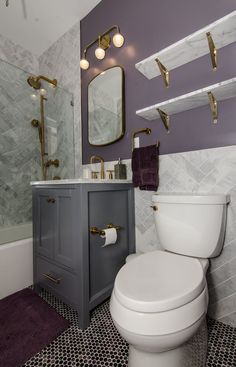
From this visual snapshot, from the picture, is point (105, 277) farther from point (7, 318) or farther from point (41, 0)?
point (41, 0)

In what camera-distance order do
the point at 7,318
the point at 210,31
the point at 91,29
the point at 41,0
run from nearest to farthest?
the point at 210,31 → the point at 7,318 → the point at 41,0 → the point at 91,29

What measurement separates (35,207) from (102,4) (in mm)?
1889

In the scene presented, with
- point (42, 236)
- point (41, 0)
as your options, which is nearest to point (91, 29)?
point (41, 0)

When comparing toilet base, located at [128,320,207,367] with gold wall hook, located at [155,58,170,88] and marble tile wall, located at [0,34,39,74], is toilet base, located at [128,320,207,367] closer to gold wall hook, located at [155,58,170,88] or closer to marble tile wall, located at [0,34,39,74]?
gold wall hook, located at [155,58,170,88]

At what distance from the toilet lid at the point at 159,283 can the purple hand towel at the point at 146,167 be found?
0.52 metres

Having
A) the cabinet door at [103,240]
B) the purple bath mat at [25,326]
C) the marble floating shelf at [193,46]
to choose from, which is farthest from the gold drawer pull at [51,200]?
the marble floating shelf at [193,46]

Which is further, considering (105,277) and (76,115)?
(76,115)

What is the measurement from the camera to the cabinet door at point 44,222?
131 centimetres

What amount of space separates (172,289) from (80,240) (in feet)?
1.85

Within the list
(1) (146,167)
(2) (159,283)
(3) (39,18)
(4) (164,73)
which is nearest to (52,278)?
(2) (159,283)

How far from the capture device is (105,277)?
1.25 metres

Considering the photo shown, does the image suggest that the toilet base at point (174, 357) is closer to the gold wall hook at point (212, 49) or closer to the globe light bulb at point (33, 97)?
the gold wall hook at point (212, 49)

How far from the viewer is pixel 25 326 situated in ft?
3.70

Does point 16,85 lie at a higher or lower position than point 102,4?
lower
